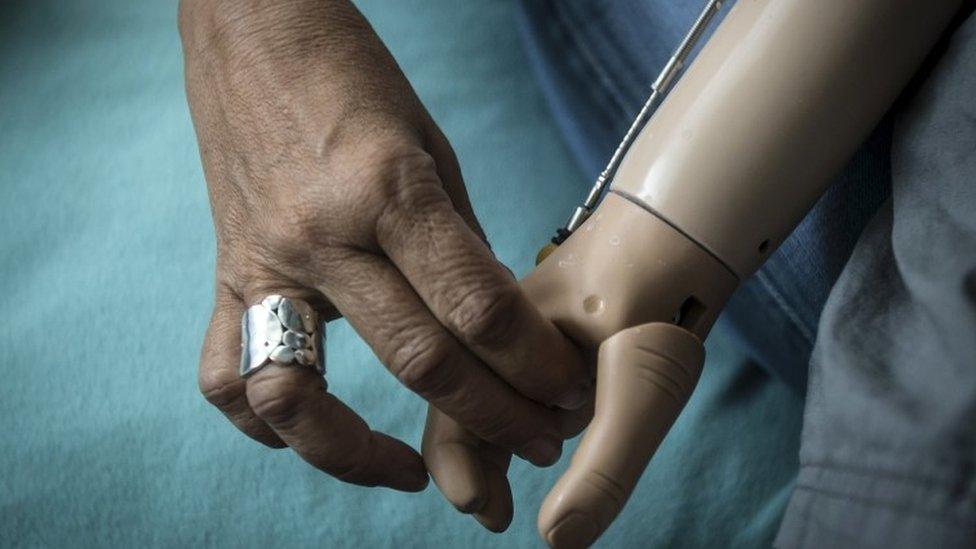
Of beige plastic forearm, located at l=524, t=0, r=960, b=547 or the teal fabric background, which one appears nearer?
beige plastic forearm, located at l=524, t=0, r=960, b=547

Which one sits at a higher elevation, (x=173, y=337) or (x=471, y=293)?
(x=471, y=293)

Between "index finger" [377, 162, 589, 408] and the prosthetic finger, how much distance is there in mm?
28

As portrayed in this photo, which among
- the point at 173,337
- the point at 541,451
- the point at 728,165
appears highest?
the point at 728,165

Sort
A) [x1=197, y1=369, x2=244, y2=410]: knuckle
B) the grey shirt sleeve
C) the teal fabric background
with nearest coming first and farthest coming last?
the grey shirt sleeve → [x1=197, y1=369, x2=244, y2=410]: knuckle → the teal fabric background

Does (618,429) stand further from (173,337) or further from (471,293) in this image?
(173,337)

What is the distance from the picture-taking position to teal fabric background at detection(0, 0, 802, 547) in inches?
27.3

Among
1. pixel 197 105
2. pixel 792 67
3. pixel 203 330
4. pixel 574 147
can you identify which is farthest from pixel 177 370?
pixel 792 67

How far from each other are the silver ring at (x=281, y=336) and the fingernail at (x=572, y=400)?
0.12 m

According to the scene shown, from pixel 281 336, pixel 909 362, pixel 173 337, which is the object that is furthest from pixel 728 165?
pixel 173 337

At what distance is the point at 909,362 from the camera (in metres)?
0.40

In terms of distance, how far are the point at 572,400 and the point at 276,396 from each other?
0.47 ft

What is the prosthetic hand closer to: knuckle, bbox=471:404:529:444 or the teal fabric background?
knuckle, bbox=471:404:529:444

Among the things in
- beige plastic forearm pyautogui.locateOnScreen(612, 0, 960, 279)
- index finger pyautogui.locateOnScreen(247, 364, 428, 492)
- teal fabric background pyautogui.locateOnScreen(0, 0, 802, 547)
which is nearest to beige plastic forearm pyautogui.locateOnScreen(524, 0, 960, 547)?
beige plastic forearm pyautogui.locateOnScreen(612, 0, 960, 279)

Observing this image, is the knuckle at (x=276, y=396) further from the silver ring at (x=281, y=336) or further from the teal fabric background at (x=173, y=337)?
the teal fabric background at (x=173, y=337)
